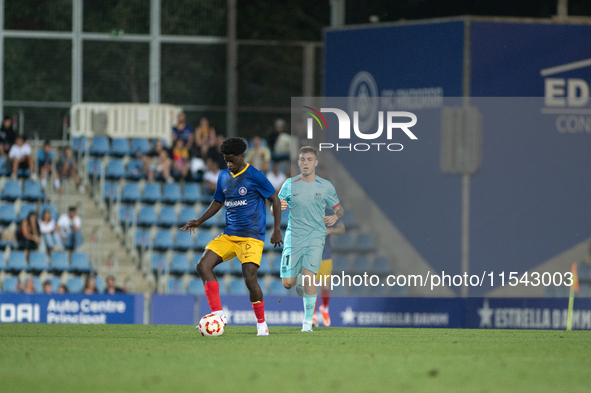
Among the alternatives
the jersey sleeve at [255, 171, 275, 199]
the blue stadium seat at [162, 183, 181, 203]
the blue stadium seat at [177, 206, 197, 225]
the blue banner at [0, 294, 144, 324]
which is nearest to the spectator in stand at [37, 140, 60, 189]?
the blue stadium seat at [162, 183, 181, 203]

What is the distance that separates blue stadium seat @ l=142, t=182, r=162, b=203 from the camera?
22.5 meters

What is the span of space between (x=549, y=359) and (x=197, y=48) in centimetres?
1874

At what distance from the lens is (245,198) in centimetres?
1093

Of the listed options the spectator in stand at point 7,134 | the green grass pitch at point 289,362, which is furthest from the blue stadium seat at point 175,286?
the green grass pitch at point 289,362

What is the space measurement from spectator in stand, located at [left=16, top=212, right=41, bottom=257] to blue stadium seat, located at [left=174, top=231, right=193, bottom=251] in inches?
116

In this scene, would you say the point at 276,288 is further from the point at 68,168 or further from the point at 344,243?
the point at 68,168

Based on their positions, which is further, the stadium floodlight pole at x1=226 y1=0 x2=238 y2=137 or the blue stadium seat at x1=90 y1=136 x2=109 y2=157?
the stadium floodlight pole at x1=226 y1=0 x2=238 y2=137

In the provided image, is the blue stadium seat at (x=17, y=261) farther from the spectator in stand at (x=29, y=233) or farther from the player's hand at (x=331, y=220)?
the player's hand at (x=331, y=220)

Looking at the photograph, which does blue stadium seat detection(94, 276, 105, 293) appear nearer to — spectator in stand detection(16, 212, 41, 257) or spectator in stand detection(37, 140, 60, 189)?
spectator in stand detection(16, 212, 41, 257)

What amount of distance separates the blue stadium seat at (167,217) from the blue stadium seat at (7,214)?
10.1 ft

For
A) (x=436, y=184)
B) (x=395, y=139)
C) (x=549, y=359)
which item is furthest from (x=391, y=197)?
(x=549, y=359)

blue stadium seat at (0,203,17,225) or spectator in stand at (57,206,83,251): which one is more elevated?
blue stadium seat at (0,203,17,225)

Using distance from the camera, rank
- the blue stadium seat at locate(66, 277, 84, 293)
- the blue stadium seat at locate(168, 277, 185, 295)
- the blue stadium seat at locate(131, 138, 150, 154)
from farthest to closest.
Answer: the blue stadium seat at locate(131, 138, 150, 154), the blue stadium seat at locate(168, 277, 185, 295), the blue stadium seat at locate(66, 277, 84, 293)

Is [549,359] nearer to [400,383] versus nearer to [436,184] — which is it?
[400,383]
